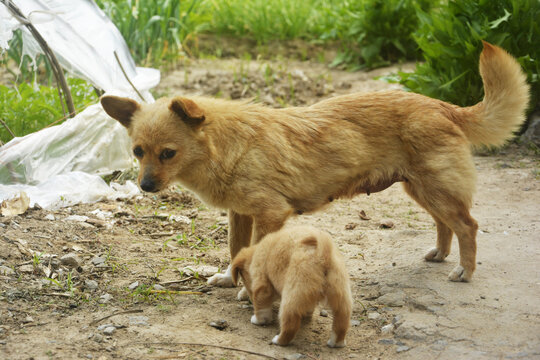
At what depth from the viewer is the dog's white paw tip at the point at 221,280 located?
441cm

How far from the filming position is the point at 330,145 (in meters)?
4.41

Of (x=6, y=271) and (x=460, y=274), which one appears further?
(x=460, y=274)

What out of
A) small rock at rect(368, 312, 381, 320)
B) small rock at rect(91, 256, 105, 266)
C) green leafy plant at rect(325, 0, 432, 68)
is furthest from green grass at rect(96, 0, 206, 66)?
small rock at rect(368, 312, 381, 320)

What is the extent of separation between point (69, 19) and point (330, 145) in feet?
→ 10.7

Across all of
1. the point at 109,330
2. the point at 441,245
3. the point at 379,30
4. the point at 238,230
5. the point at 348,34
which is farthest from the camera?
the point at 348,34

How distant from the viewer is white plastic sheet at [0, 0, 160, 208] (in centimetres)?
562

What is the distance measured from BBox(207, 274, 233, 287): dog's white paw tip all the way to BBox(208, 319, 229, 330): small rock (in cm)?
62

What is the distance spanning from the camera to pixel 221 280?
441 cm

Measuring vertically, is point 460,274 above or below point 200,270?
above

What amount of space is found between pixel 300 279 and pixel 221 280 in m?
1.23

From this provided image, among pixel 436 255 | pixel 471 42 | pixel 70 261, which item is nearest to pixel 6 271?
pixel 70 261

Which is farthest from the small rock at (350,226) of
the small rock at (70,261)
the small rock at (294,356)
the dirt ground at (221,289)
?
the small rock at (70,261)

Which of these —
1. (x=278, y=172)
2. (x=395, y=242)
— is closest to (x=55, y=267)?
(x=278, y=172)

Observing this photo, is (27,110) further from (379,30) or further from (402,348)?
(379,30)
